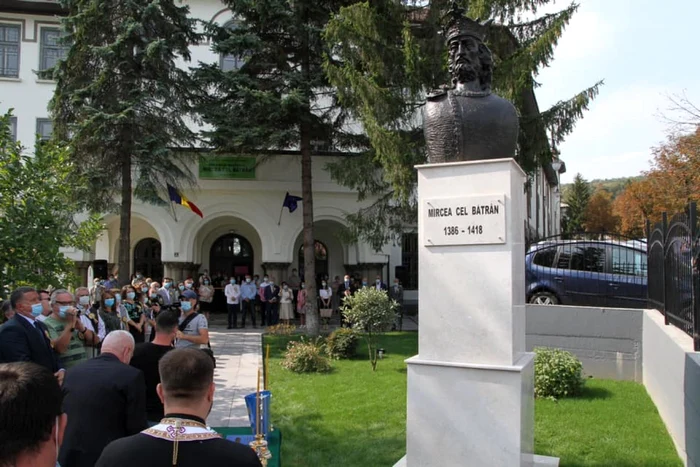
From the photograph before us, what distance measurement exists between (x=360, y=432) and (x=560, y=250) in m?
7.05

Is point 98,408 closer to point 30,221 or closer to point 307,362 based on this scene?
point 30,221

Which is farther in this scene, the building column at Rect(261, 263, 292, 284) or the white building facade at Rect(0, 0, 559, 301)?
the building column at Rect(261, 263, 292, 284)

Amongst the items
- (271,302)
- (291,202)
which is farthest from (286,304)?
(291,202)

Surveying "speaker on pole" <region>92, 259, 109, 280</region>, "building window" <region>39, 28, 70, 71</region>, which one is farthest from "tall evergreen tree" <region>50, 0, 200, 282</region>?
"building window" <region>39, 28, 70, 71</region>

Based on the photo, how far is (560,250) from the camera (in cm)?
1266

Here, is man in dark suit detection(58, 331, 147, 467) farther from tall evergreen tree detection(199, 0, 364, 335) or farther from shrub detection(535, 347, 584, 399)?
tall evergreen tree detection(199, 0, 364, 335)

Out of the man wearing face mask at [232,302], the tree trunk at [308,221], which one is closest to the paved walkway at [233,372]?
the man wearing face mask at [232,302]

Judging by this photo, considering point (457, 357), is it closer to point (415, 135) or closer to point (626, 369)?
point (626, 369)

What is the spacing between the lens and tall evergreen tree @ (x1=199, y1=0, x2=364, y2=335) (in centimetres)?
1800

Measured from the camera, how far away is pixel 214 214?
22.6 meters

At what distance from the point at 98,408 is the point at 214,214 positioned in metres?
19.3

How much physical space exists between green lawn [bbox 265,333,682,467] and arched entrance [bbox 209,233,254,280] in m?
15.5

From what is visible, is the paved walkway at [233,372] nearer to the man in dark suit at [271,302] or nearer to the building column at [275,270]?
the man in dark suit at [271,302]

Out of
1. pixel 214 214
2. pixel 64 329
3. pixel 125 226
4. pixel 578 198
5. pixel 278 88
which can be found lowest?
pixel 64 329
